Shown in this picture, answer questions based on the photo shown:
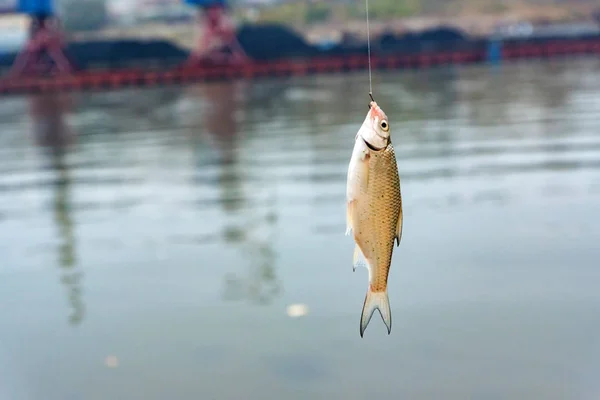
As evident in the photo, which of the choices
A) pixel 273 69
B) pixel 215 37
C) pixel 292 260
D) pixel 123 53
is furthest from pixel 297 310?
pixel 123 53

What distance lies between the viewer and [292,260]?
786 cm

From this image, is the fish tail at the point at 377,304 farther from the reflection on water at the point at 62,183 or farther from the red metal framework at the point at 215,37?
the red metal framework at the point at 215,37

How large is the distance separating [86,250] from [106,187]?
392 cm

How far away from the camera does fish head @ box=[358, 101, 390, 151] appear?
9.87 ft

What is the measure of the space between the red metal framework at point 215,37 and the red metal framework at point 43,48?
6845 millimetres

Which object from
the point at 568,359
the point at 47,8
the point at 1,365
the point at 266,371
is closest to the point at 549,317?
the point at 568,359

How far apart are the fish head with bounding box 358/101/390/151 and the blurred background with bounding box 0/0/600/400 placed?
8.05ft

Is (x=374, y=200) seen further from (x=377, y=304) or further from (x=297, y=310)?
(x=297, y=310)

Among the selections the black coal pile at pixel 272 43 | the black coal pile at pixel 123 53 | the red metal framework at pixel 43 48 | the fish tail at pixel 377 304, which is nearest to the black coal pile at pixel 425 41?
the black coal pile at pixel 272 43

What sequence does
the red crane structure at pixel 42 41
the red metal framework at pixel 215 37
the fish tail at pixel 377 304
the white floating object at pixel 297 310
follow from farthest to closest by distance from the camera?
the red metal framework at pixel 215 37
the red crane structure at pixel 42 41
the white floating object at pixel 297 310
the fish tail at pixel 377 304

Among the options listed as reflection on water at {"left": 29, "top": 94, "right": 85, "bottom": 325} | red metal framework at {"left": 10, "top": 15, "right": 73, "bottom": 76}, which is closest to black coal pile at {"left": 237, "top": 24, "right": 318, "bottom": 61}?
red metal framework at {"left": 10, "top": 15, "right": 73, "bottom": 76}

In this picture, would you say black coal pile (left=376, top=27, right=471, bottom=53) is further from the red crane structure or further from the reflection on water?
the reflection on water

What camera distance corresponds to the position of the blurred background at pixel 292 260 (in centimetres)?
546

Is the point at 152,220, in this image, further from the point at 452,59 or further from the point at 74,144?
the point at 452,59
